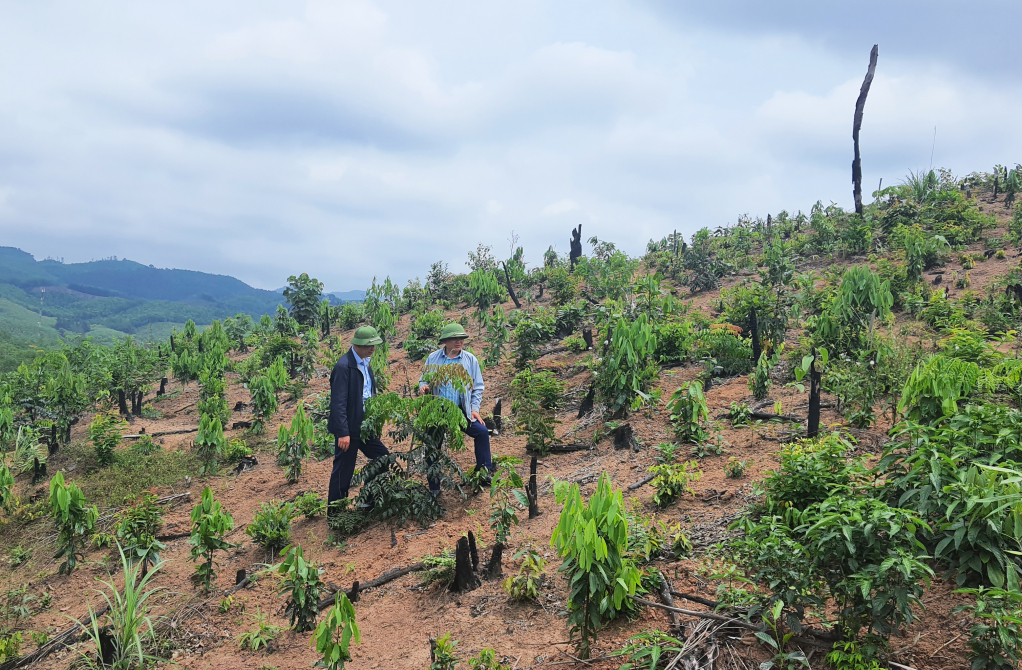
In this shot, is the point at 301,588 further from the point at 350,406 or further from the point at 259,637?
the point at 350,406

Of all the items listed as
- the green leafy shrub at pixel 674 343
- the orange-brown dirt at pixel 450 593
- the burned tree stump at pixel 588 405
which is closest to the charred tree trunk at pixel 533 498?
the orange-brown dirt at pixel 450 593

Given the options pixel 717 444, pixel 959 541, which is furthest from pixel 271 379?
pixel 959 541

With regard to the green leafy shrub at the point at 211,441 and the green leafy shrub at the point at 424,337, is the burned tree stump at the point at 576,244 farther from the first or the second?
the green leafy shrub at the point at 211,441

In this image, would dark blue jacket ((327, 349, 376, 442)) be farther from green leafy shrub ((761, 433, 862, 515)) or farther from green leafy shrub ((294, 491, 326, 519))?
green leafy shrub ((761, 433, 862, 515))

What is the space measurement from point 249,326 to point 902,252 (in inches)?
741

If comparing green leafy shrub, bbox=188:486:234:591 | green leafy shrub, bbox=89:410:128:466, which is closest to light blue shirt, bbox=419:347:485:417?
green leafy shrub, bbox=188:486:234:591

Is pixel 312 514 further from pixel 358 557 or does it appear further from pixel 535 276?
pixel 535 276

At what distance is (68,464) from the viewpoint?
344 inches

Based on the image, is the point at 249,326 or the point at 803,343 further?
the point at 249,326

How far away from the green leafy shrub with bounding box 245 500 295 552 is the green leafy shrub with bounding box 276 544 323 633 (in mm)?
1364

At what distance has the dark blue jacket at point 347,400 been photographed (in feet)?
17.6

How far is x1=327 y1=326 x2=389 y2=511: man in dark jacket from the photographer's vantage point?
538 cm

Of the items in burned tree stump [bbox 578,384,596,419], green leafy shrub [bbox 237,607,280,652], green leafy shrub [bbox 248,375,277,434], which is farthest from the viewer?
green leafy shrub [bbox 248,375,277,434]

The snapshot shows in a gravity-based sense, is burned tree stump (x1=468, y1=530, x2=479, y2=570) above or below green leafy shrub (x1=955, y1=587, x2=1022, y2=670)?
below
